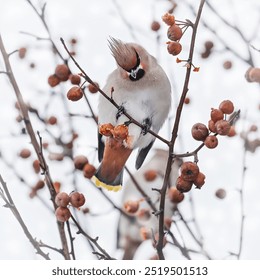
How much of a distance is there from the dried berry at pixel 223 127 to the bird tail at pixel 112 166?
2.28ft

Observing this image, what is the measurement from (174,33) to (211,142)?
255mm

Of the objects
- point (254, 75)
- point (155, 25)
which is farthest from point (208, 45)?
point (254, 75)

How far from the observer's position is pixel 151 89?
5.85 ft

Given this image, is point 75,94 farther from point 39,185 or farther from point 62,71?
point 39,185

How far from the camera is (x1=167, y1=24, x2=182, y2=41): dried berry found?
112cm

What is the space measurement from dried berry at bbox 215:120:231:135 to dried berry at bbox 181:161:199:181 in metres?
0.10

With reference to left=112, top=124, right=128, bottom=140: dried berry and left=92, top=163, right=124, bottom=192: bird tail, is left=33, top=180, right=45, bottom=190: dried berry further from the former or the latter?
left=112, top=124, right=128, bottom=140: dried berry

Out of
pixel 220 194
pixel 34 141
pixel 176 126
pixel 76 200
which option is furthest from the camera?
pixel 220 194

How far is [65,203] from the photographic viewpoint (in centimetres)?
123

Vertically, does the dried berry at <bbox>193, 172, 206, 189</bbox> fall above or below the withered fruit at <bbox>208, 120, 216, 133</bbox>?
below

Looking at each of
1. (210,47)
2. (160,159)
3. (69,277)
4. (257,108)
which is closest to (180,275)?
(69,277)

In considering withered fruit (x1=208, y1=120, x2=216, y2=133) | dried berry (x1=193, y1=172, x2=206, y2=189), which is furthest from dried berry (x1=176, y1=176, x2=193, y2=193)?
withered fruit (x1=208, y1=120, x2=216, y2=133)

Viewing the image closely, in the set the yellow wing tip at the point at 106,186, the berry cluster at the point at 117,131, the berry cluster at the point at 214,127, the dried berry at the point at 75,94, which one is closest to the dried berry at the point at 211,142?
the berry cluster at the point at 214,127

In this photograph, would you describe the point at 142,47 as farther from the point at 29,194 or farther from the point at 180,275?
the point at 180,275
